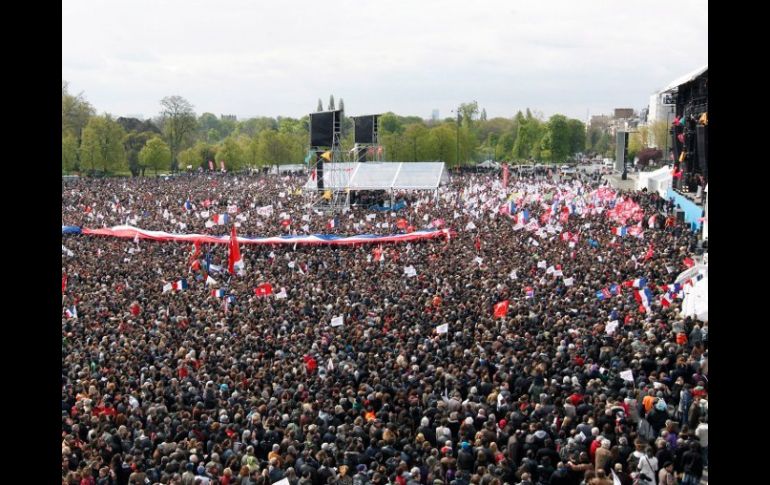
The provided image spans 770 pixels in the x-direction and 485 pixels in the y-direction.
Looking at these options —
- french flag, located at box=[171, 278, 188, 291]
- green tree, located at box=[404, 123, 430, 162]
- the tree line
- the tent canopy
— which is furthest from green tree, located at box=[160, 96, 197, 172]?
french flag, located at box=[171, 278, 188, 291]

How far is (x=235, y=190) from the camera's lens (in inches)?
2151

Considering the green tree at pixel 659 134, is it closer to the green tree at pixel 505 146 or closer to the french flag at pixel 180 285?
the green tree at pixel 505 146

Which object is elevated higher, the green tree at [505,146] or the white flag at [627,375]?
the green tree at [505,146]

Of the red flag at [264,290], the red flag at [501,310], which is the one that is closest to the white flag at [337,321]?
the red flag at [501,310]

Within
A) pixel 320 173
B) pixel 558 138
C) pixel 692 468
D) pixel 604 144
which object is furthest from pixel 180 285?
pixel 604 144

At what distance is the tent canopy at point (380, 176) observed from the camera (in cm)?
4422

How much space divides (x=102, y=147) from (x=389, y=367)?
75775mm

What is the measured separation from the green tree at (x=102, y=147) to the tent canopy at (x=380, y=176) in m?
42.2

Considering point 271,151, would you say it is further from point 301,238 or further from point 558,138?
point 301,238

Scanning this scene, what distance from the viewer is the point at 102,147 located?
8144cm

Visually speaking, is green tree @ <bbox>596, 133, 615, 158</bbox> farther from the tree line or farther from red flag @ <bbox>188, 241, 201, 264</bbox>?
red flag @ <bbox>188, 241, 201, 264</bbox>
